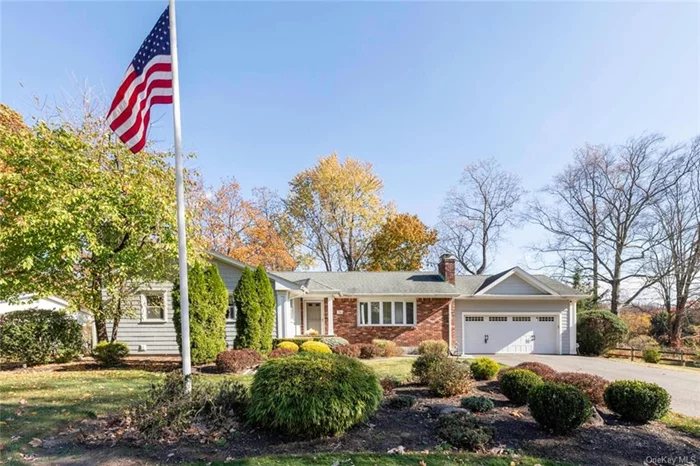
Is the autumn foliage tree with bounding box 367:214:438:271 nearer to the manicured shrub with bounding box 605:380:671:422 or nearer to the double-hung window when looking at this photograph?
the double-hung window

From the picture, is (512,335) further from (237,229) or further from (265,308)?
(237,229)

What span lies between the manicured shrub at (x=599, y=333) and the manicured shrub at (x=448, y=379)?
14.8m

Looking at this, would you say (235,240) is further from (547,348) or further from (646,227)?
(646,227)

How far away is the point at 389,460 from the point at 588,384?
4.61 meters

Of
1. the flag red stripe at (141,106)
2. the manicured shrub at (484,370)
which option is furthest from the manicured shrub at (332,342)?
the flag red stripe at (141,106)

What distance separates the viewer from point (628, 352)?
19062mm

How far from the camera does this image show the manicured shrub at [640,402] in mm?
5469

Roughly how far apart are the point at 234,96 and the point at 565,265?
2480cm

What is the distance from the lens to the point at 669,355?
17641 mm

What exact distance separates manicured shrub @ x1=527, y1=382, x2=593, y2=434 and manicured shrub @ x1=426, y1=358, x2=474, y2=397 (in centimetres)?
190

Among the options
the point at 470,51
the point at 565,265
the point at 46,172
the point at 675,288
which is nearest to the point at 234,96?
the point at 46,172

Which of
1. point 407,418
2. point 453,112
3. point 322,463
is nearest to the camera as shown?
point 322,463

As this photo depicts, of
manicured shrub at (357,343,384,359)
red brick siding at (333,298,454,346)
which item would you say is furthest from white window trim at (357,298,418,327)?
manicured shrub at (357,343,384,359)

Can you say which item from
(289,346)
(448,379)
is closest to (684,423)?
(448,379)
